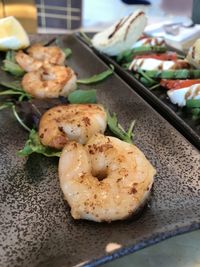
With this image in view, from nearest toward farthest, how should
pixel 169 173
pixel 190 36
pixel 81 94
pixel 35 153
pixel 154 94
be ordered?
pixel 169 173, pixel 35 153, pixel 81 94, pixel 154 94, pixel 190 36

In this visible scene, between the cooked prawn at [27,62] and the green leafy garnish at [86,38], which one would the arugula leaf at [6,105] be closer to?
the cooked prawn at [27,62]

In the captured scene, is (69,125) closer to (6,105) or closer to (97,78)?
(6,105)

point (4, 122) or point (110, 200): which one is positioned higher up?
point (110, 200)

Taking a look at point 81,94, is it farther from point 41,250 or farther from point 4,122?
point 41,250

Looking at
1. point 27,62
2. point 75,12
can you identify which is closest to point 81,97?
point 27,62

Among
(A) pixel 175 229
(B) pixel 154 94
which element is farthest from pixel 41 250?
(B) pixel 154 94

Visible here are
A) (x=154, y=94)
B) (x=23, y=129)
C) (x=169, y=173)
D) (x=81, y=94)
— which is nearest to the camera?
(x=169, y=173)

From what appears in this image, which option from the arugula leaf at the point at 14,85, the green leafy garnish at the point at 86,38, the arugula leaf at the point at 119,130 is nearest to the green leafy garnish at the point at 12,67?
the arugula leaf at the point at 14,85
